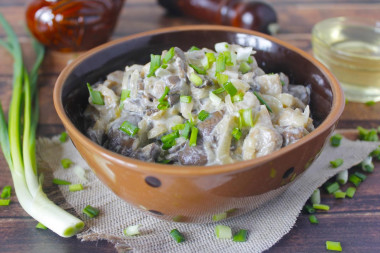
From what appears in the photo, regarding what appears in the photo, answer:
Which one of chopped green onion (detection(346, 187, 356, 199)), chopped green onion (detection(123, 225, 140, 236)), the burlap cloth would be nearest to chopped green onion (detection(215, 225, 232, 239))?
the burlap cloth

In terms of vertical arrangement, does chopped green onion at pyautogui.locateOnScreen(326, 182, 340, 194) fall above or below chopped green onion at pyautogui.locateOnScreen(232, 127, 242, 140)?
below

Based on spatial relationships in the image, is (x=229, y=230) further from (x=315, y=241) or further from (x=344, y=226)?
(x=344, y=226)

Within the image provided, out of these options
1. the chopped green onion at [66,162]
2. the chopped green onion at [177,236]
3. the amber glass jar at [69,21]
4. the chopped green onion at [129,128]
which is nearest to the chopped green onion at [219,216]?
the chopped green onion at [177,236]

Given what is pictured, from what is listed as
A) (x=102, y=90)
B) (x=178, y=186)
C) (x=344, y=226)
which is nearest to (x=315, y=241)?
(x=344, y=226)

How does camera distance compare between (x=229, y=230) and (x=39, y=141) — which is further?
(x=39, y=141)

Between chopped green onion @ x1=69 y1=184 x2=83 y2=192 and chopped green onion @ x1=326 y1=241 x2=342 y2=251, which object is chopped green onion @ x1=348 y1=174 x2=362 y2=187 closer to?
chopped green onion @ x1=326 y1=241 x2=342 y2=251

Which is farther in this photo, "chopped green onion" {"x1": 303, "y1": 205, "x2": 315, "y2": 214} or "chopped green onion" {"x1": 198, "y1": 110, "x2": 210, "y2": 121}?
"chopped green onion" {"x1": 303, "y1": 205, "x2": 315, "y2": 214}
